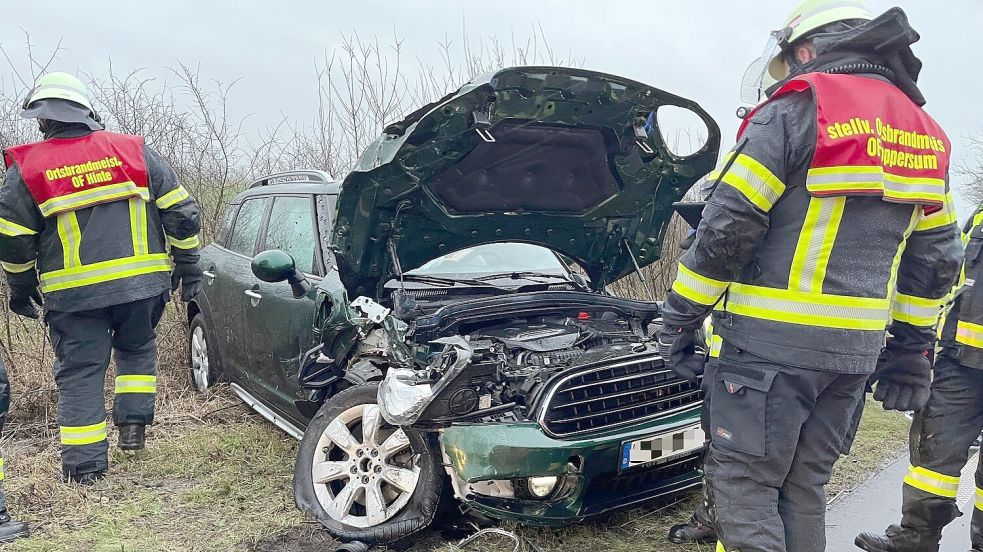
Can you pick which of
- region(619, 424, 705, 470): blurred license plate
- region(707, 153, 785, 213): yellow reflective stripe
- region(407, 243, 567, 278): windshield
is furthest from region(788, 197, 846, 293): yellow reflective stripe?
region(407, 243, 567, 278): windshield

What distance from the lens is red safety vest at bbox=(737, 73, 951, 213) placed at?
6.82 ft

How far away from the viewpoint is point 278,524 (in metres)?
3.44

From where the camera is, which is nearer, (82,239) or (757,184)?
(757,184)

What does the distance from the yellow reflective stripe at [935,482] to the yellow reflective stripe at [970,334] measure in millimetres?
563

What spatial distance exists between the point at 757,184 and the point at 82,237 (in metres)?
3.46

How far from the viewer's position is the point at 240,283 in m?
4.85

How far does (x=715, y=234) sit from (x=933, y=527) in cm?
191

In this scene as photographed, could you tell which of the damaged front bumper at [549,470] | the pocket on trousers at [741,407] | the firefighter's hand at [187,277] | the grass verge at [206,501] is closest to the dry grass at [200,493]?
the grass verge at [206,501]

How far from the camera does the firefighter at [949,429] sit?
3.00m

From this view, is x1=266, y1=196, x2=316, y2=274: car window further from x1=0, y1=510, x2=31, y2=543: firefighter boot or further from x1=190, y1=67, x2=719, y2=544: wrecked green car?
x1=0, y1=510, x2=31, y2=543: firefighter boot

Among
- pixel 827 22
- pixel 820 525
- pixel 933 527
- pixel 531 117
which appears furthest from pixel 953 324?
pixel 531 117

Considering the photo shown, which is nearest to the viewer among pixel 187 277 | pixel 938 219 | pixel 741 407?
pixel 741 407

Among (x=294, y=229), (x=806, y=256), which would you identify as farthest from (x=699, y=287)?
(x=294, y=229)

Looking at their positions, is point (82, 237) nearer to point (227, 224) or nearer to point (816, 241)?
point (227, 224)
